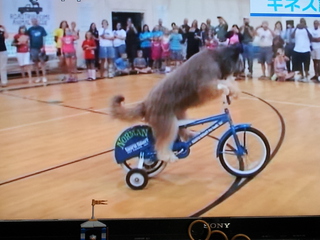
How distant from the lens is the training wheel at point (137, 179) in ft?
6.40

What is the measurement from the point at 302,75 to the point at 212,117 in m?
0.49

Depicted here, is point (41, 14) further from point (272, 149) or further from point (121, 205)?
point (272, 149)

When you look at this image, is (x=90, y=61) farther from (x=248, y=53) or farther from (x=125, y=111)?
(x=248, y=53)

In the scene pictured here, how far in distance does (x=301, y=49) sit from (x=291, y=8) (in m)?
0.19

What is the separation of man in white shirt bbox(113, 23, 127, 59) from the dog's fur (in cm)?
22

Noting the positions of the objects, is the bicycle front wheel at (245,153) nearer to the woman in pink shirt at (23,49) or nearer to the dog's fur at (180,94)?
the dog's fur at (180,94)

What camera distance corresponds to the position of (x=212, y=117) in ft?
6.44

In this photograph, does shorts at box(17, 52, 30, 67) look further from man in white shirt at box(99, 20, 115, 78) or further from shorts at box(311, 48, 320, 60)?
shorts at box(311, 48, 320, 60)

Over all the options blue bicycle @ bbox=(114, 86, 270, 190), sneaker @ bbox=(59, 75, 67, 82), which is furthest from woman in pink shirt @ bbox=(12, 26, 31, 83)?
blue bicycle @ bbox=(114, 86, 270, 190)

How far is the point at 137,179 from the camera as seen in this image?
6.41 feet

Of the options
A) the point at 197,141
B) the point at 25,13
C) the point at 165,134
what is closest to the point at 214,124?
the point at 197,141

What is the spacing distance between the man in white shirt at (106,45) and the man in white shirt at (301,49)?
820mm

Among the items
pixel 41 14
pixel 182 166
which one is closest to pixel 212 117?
pixel 182 166

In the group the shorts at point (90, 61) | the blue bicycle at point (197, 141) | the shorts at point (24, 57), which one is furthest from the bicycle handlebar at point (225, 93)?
the shorts at point (24, 57)
